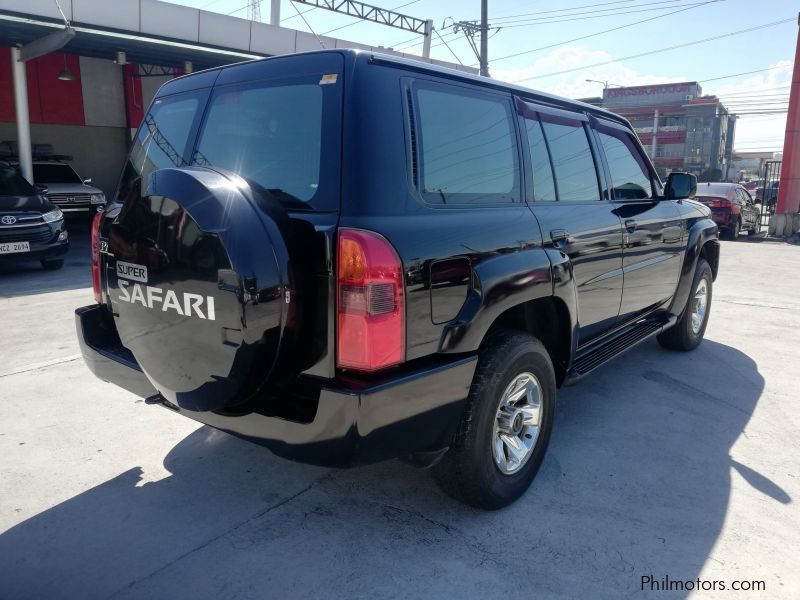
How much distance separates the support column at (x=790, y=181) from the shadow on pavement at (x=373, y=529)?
15.0 m

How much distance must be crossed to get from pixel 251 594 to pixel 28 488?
1.40 metres

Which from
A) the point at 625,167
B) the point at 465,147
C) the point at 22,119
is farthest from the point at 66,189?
the point at 465,147

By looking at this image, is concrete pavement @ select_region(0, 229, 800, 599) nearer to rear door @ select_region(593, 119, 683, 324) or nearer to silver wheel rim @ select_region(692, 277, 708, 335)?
rear door @ select_region(593, 119, 683, 324)

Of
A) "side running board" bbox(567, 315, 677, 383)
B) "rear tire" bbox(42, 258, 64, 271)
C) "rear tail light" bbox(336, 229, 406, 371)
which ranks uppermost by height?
"rear tail light" bbox(336, 229, 406, 371)

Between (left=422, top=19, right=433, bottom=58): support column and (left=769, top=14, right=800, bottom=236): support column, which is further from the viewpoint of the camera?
(left=422, top=19, right=433, bottom=58): support column

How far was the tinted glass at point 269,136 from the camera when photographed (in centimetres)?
229

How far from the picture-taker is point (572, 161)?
3385 millimetres

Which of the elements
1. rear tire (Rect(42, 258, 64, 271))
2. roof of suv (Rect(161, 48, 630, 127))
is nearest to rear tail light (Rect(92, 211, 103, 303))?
roof of suv (Rect(161, 48, 630, 127))

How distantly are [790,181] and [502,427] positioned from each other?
16.6 meters

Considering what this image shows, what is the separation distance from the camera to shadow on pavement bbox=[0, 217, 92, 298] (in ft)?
25.2

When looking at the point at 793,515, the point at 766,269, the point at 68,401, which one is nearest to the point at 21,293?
the point at 68,401

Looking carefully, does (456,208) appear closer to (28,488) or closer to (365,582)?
(365,582)

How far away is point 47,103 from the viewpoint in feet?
58.7

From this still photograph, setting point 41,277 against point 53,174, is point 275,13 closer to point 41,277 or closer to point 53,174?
point 53,174
